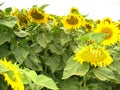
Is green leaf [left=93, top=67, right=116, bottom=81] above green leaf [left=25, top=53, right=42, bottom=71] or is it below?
above

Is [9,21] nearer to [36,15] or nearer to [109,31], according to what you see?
[36,15]

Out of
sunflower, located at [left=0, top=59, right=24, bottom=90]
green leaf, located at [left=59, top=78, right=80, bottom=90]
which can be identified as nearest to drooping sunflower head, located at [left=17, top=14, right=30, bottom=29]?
green leaf, located at [left=59, top=78, right=80, bottom=90]

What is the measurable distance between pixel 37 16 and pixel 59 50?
36 cm

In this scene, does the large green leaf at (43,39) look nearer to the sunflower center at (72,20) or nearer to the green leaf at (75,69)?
the sunflower center at (72,20)

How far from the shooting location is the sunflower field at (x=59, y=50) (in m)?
2.55

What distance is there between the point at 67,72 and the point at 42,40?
0.81m

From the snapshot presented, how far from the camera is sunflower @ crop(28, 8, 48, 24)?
3.43 meters

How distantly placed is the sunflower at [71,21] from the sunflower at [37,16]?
8.8 inches

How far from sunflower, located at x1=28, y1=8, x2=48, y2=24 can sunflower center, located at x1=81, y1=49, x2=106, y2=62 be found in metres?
1.03

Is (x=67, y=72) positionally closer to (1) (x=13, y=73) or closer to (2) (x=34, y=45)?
(2) (x=34, y=45)

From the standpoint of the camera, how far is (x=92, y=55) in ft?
8.03

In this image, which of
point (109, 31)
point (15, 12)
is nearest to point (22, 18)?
point (15, 12)

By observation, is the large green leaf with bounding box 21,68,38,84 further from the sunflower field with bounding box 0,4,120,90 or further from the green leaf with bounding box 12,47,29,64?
the green leaf with bounding box 12,47,29,64

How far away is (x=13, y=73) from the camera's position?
122 cm
